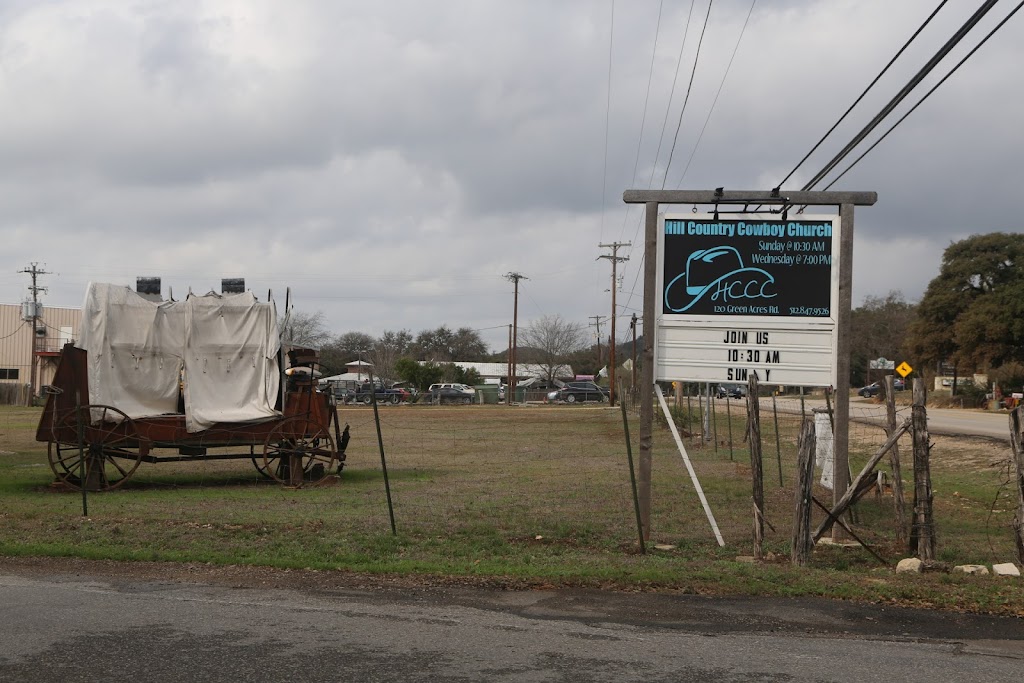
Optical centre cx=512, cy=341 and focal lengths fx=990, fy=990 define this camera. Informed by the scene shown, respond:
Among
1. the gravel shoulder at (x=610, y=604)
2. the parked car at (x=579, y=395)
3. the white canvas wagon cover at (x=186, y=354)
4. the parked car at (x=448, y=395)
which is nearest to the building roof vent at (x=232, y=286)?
the white canvas wagon cover at (x=186, y=354)

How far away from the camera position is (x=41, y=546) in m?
10.3

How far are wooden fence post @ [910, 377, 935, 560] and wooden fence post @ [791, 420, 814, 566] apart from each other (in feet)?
3.30

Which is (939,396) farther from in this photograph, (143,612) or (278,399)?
(143,612)

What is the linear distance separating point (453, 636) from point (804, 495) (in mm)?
4131

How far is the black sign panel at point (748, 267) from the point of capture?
11195 mm

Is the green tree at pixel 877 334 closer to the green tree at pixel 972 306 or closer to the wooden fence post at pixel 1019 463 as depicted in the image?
the green tree at pixel 972 306

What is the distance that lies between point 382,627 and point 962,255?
2804 inches

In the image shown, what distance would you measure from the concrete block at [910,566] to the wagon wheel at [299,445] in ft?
37.3

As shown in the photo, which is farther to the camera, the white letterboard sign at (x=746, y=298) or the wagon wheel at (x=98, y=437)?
the wagon wheel at (x=98, y=437)

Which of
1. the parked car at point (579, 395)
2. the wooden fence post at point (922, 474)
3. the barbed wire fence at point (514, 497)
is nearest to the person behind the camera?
the wooden fence post at point (922, 474)

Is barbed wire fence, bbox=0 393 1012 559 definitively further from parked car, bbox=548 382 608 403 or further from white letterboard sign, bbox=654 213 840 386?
parked car, bbox=548 382 608 403

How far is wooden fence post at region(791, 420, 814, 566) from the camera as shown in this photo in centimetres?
929

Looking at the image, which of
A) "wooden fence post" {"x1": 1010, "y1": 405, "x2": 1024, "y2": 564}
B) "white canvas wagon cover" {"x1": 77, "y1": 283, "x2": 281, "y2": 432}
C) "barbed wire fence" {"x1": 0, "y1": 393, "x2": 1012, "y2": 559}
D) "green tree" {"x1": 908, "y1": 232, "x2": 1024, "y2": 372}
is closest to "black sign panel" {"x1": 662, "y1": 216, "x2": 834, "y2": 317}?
"barbed wire fence" {"x1": 0, "y1": 393, "x2": 1012, "y2": 559}

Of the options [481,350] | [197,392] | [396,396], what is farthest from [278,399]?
[481,350]
